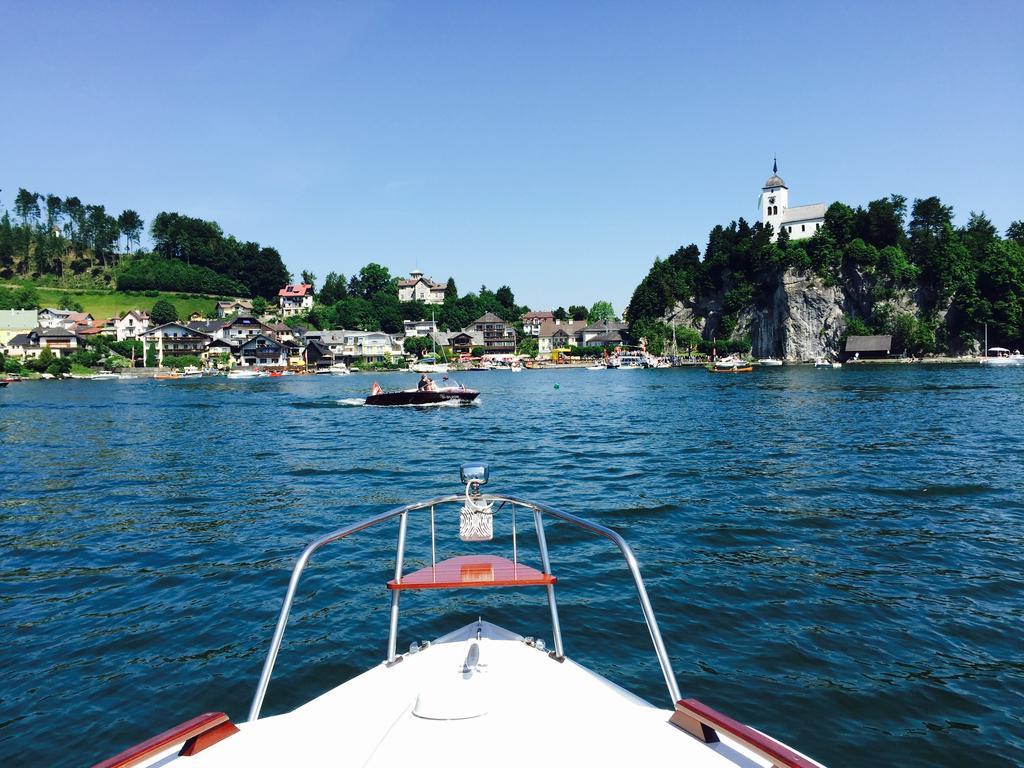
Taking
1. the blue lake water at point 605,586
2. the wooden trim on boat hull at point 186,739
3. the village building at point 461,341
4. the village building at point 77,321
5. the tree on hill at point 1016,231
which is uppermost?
the tree on hill at point 1016,231

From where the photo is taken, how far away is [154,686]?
20.8 feet

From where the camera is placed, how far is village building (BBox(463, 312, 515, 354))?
154375mm

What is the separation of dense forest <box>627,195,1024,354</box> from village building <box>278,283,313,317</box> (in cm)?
10329

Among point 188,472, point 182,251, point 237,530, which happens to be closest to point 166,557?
point 237,530

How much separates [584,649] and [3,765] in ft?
17.5

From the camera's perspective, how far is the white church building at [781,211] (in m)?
139

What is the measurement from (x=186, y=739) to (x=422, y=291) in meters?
194

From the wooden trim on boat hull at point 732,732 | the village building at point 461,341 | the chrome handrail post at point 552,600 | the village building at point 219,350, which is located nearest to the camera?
the wooden trim on boat hull at point 732,732

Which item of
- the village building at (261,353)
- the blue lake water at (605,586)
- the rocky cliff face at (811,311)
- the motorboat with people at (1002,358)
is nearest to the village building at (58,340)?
the village building at (261,353)

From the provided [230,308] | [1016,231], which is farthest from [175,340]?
[1016,231]

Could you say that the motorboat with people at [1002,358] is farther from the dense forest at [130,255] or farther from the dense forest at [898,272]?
the dense forest at [130,255]

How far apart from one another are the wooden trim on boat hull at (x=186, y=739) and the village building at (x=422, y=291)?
189581mm

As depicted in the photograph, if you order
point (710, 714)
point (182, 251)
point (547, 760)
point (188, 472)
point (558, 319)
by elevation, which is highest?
point (182, 251)

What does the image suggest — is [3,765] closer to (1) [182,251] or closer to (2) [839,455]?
(2) [839,455]
